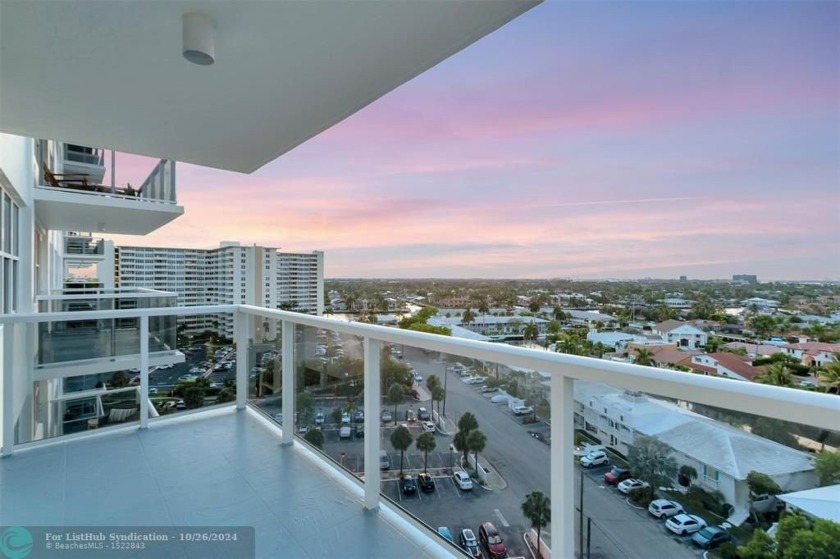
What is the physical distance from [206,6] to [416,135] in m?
10.4

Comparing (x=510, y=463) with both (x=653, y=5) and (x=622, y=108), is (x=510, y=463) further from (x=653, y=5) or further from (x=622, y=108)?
(x=622, y=108)

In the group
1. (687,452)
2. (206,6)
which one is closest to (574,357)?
(687,452)

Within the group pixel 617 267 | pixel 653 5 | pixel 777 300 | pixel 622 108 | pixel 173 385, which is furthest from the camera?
pixel 617 267

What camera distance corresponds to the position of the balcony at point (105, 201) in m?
6.29

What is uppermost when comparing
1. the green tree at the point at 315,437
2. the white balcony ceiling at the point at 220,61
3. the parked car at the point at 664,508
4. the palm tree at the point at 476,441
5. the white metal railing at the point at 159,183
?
the white metal railing at the point at 159,183

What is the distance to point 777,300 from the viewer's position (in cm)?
421

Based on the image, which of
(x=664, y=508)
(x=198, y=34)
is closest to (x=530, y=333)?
(x=664, y=508)

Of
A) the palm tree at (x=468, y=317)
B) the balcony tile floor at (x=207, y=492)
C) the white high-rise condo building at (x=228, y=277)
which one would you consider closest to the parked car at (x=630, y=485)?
the balcony tile floor at (x=207, y=492)

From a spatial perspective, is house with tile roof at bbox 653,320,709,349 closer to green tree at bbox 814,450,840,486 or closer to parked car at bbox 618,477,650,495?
parked car at bbox 618,477,650,495

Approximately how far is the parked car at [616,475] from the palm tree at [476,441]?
55 cm

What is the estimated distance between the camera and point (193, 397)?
3975 millimetres

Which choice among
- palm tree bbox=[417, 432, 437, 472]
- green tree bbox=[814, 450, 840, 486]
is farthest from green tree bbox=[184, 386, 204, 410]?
green tree bbox=[814, 450, 840, 486]

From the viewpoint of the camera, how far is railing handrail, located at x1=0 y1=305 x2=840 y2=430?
0.90m

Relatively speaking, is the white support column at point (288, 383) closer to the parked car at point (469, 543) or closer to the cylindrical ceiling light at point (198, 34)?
the parked car at point (469, 543)
